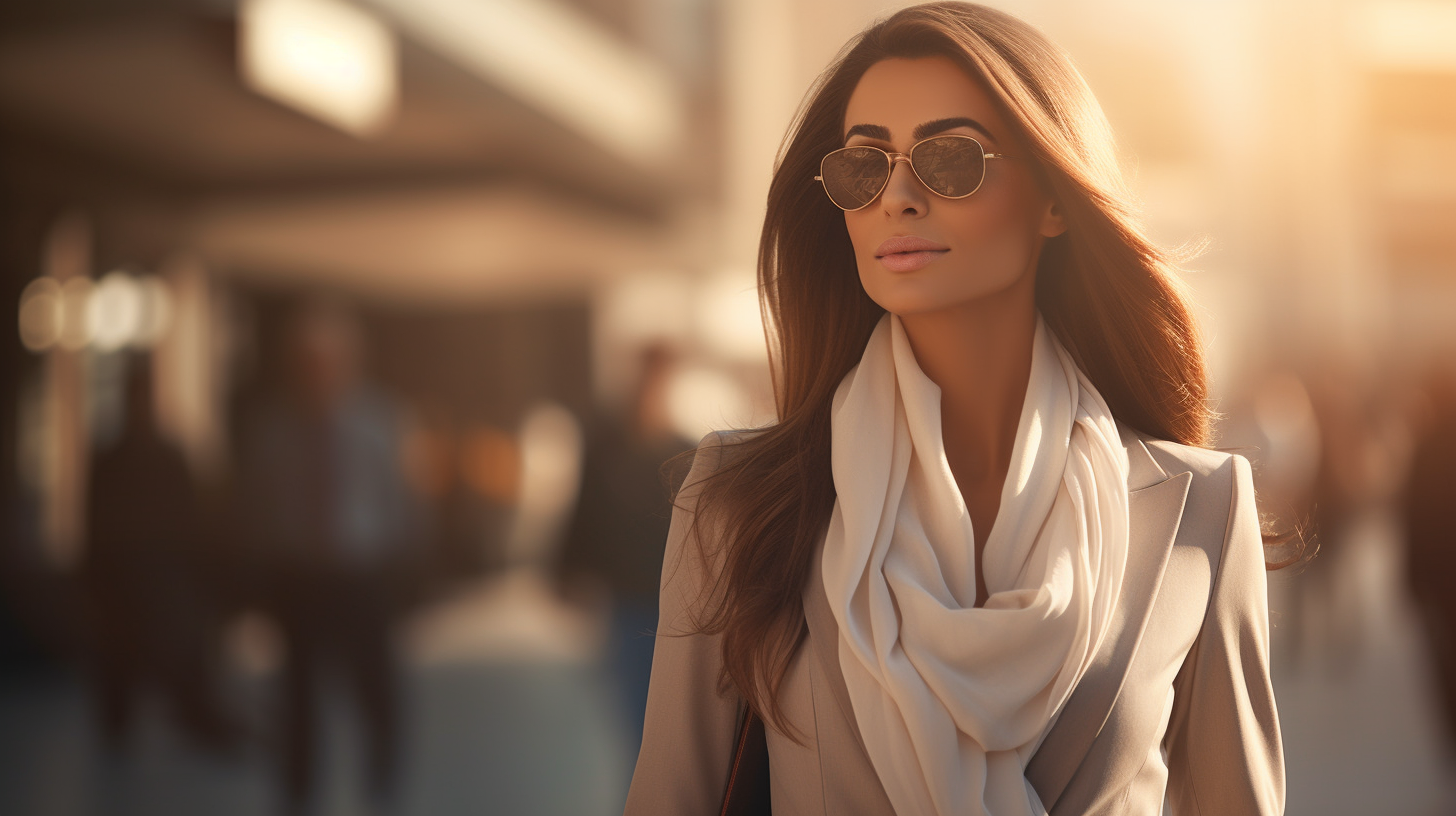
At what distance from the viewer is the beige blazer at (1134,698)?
1359 mm

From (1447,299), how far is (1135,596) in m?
9.73

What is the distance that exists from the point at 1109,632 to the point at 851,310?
55cm

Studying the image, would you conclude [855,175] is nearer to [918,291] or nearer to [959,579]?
[918,291]

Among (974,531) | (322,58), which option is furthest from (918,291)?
(322,58)

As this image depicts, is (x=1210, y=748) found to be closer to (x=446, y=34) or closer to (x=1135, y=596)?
(x=1135, y=596)

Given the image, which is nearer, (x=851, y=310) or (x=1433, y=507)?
(x=851, y=310)

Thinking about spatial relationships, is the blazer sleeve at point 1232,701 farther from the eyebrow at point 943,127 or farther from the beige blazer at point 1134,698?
the eyebrow at point 943,127

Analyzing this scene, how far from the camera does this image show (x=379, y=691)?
5453 millimetres

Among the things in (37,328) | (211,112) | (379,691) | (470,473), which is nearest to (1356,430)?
(470,473)

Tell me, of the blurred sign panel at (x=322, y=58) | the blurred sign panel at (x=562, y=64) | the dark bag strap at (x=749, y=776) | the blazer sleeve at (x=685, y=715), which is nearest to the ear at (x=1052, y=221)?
the blazer sleeve at (x=685, y=715)

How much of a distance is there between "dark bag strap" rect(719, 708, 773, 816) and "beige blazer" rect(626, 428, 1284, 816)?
0.02 meters

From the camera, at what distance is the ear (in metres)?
1.51

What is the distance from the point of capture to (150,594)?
7238 millimetres

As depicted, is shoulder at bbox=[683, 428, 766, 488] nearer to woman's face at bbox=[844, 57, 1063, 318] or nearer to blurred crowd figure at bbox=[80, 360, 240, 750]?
woman's face at bbox=[844, 57, 1063, 318]
